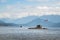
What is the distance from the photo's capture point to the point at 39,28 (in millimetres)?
156750
